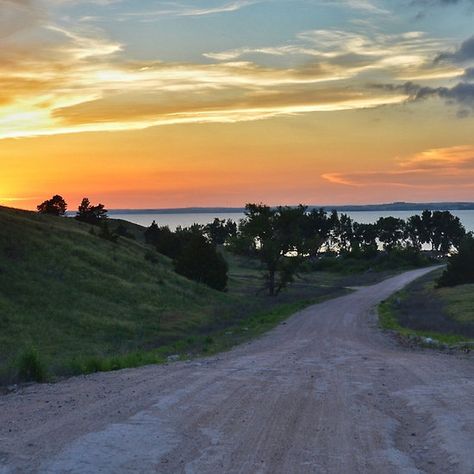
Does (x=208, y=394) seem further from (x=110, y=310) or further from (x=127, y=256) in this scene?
(x=127, y=256)

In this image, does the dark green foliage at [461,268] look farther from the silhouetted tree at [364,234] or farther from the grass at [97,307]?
the silhouetted tree at [364,234]

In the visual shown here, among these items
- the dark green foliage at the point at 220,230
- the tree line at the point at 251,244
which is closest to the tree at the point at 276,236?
the tree line at the point at 251,244

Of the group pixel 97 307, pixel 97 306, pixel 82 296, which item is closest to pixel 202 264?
pixel 82 296

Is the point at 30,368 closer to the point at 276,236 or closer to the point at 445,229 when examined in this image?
the point at 276,236

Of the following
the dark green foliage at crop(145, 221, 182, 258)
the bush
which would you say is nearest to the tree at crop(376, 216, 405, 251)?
the dark green foliage at crop(145, 221, 182, 258)

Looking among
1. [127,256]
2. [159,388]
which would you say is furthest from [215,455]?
[127,256]

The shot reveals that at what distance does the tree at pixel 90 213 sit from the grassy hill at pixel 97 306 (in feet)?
71.2

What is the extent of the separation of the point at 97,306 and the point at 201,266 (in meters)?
25.4

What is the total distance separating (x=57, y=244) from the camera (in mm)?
53062

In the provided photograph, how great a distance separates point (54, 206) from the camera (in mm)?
89375

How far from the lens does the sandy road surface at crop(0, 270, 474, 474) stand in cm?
859

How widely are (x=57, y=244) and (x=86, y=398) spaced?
42028 millimetres

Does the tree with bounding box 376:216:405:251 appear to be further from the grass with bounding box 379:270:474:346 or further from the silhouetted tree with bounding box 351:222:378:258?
the grass with bounding box 379:270:474:346

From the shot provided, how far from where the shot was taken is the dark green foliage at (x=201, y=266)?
65.6m
